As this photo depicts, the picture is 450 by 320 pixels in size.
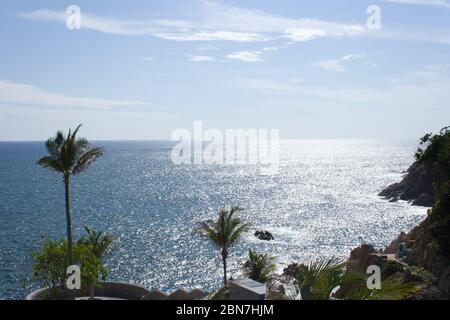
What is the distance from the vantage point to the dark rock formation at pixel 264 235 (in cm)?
8406

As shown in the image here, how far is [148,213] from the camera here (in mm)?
110938

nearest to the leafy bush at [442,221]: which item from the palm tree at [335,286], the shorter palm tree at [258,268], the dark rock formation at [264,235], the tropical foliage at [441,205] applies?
the tropical foliage at [441,205]

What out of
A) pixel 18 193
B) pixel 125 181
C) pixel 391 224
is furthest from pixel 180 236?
pixel 125 181

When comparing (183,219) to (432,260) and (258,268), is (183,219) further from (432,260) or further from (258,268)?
(432,260)

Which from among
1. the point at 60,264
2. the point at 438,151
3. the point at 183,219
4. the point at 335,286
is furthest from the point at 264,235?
the point at 335,286

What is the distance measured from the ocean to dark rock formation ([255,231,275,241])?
5.47 feet

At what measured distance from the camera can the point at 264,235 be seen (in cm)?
8512

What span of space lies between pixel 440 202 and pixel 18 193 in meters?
137

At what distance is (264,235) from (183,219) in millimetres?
25298

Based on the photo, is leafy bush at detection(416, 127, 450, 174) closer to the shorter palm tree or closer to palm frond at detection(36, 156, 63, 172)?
the shorter palm tree

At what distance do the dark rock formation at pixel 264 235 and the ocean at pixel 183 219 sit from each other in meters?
1.67

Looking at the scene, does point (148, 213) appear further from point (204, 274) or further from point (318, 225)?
point (204, 274)

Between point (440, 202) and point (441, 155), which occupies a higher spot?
point (441, 155)
